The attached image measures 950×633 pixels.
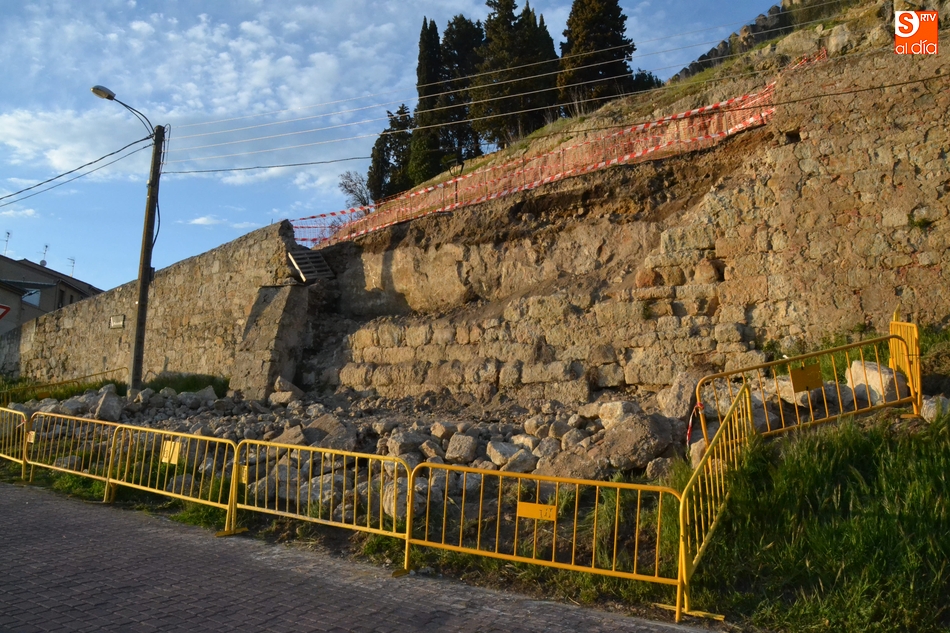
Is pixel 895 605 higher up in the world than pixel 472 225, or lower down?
lower down

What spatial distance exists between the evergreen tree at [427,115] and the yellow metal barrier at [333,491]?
997 inches

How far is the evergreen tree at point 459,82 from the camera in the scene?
32250 millimetres

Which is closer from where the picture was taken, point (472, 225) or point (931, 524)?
point (931, 524)

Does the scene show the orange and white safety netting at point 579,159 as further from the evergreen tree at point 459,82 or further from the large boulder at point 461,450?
the evergreen tree at point 459,82

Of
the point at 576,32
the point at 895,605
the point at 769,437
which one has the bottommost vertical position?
the point at 895,605

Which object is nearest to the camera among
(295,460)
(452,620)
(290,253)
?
(452,620)

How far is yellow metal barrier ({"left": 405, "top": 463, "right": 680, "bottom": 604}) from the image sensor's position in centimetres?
519

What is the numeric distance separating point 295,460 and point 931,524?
612 centimetres

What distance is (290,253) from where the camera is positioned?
14984 mm

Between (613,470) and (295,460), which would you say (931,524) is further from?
(295,460)

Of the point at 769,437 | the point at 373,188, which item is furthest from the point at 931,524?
the point at 373,188

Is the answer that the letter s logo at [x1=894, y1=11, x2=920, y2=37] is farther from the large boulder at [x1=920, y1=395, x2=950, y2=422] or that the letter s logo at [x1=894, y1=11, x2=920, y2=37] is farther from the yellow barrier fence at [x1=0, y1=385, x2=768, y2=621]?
the yellow barrier fence at [x1=0, y1=385, x2=768, y2=621]

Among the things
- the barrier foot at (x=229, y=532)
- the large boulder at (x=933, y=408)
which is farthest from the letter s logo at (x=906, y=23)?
the barrier foot at (x=229, y=532)

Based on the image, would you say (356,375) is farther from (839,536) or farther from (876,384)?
(839,536)
